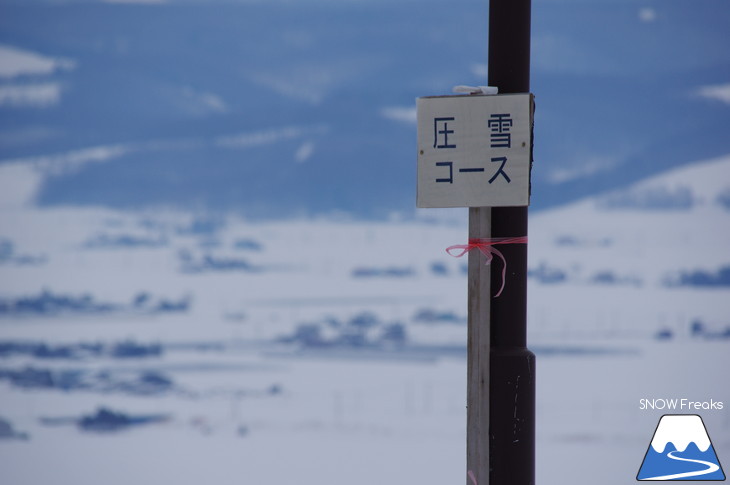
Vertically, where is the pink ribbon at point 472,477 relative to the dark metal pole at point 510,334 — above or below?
below

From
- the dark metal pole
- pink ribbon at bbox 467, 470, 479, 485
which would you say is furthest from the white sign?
pink ribbon at bbox 467, 470, 479, 485

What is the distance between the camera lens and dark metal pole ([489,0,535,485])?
131 inches

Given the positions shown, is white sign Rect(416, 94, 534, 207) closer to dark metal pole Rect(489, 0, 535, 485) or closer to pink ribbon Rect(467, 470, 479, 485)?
dark metal pole Rect(489, 0, 535, 485)

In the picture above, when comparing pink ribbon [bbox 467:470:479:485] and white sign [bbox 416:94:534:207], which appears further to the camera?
pink ribbon [bbox 467:470:479:485]

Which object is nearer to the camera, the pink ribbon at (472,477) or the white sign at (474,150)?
the white sign at (474,150)

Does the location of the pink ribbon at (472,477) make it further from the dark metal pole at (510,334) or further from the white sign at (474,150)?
the white sign at (474,150)

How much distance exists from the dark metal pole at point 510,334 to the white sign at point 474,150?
0.11m

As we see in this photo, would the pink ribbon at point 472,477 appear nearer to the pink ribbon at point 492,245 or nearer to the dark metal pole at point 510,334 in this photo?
the dark metal pole at point 510,334

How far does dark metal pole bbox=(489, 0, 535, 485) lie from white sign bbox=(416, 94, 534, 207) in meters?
0.11

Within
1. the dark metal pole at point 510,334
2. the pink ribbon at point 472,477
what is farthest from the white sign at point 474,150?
the pink ribbon at point 472,477

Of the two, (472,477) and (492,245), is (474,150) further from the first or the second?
(472,477)

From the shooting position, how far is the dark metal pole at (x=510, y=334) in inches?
131

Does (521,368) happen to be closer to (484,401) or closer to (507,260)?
(484,401)

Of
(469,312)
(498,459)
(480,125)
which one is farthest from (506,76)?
(498,459)
